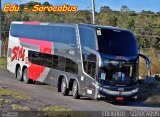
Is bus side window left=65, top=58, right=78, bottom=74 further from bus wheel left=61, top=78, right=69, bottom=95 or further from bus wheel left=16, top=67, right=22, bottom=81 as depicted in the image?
bus wheel left=16, top=67, right=22, bottom=81

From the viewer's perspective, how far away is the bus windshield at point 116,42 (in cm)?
2125

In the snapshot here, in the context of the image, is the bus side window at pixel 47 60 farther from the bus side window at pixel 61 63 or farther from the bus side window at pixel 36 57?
the bus side window at pixel 61 63

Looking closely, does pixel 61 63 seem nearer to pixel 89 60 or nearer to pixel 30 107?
pixel 89 60

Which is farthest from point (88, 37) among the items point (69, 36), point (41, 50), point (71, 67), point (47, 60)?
point (41, 50)

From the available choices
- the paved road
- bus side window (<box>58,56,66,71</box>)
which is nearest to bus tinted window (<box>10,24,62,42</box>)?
bus side window (<box>58,56,66,71</box>)

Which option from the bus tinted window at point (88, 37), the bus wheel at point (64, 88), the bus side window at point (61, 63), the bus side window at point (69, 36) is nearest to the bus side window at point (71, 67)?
the bus side window at point (61, 63)

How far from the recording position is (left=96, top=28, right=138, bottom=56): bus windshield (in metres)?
A: 21.2

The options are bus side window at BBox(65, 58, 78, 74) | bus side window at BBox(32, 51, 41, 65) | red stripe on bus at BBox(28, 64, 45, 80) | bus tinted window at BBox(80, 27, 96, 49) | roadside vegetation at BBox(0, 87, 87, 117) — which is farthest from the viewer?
bus side window at BBox(32, 51, 41, 65)

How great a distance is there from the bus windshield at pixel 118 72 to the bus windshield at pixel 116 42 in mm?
453

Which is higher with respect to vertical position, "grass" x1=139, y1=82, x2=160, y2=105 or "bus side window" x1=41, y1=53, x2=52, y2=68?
"bus side window" x1=41, y1=53, x2=52, y2=68

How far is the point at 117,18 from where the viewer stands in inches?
2598

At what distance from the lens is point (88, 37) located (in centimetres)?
2191

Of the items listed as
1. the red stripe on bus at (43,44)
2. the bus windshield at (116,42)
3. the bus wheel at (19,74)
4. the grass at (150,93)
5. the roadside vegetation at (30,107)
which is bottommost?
the grass at (150,93)

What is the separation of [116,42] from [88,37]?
132 cm
